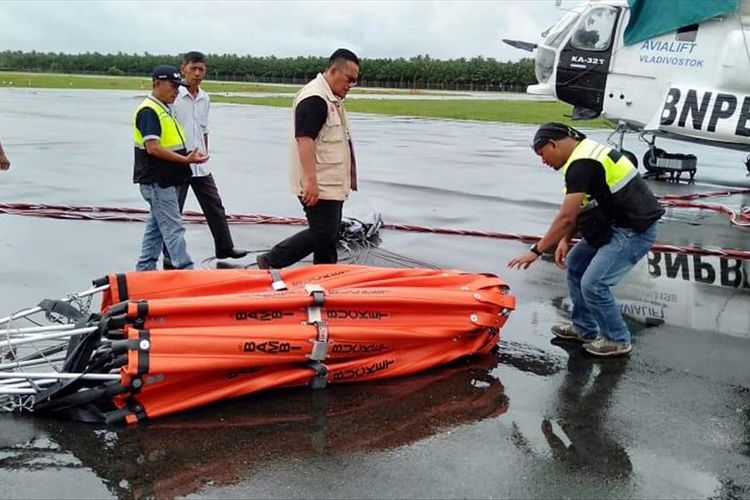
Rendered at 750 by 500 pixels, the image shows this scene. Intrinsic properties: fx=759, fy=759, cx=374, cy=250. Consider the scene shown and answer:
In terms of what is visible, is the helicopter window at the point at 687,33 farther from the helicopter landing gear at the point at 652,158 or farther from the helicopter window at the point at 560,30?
the helicopter landing gear at the point at 652,158

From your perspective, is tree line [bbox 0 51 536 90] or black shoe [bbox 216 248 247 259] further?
tree line [bbox 0 51 536 90]

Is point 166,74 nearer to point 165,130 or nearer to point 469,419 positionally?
point 165,130

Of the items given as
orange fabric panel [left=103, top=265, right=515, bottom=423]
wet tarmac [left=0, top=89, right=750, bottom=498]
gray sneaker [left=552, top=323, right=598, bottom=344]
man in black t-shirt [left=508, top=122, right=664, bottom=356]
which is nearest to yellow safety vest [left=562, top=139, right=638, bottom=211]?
man in black t-shirt [left=508, top=122, right=664, bottom=356]

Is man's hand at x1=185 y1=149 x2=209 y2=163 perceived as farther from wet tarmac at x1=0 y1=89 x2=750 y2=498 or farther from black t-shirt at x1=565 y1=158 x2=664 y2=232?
black t-shirt at x1=565 y1=158 x2=664 y2=232

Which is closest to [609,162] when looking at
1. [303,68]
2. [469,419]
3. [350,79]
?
[469,419]

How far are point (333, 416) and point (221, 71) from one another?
4482 inches

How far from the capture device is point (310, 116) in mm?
5668

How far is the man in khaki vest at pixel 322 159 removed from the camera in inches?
224

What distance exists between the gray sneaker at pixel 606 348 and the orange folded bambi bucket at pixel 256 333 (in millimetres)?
670

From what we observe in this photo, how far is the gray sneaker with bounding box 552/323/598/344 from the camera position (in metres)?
5.35

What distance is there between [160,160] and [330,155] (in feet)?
4.65

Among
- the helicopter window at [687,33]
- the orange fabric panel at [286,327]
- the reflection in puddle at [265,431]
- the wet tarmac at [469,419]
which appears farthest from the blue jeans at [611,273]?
the helicopter window at [687,33]

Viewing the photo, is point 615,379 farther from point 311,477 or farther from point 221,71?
point 221,71

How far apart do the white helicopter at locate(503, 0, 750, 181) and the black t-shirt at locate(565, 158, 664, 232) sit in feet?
23.3
